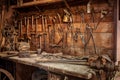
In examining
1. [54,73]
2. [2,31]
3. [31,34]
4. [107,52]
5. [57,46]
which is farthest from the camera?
[2,31]

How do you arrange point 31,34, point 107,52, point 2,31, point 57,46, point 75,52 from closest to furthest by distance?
point 107,52, point 75,52, point 57,46, point 31,34, point 2,31

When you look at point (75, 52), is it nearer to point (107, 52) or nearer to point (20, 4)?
point (107, 52)

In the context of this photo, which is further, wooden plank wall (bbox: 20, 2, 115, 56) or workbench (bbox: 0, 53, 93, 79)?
wooden plank wall (bbox: 20, 2, 115, 56)

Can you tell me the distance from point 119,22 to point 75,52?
2.58ft

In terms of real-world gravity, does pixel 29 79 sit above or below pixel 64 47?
below

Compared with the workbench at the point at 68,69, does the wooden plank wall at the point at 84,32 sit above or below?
above

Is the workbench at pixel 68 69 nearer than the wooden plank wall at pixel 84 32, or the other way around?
the workbench at pixel 68 69

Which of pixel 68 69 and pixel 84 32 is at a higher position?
pixel 84 32

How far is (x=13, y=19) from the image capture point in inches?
144

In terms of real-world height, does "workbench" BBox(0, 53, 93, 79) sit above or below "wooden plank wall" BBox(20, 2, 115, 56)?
below

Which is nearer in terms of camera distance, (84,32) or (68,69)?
(68,69)

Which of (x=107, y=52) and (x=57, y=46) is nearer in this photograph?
(x=107, y=52)

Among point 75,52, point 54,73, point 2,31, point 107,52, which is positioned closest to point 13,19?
point 2,31

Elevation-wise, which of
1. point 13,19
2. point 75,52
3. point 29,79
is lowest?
point 29,79
